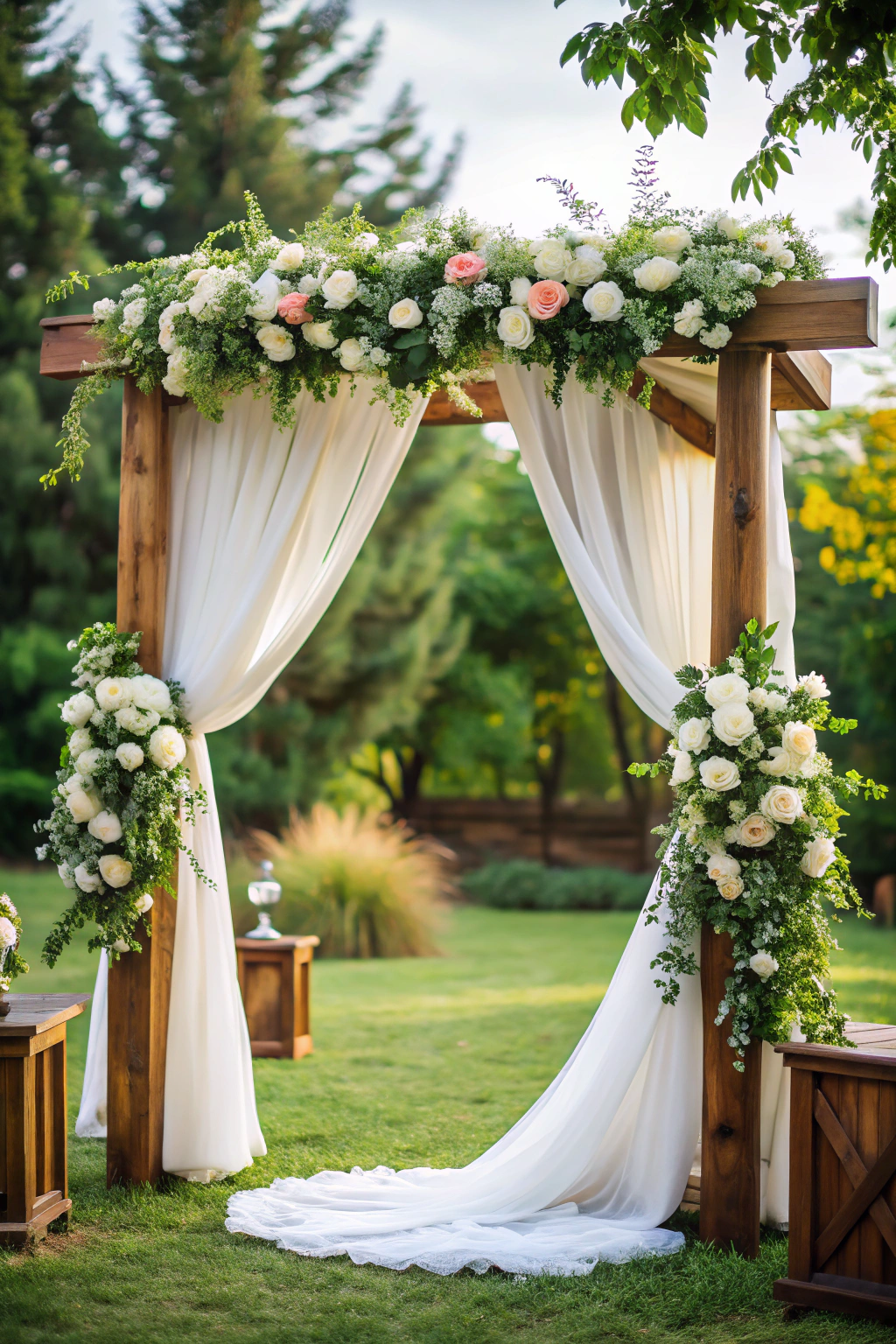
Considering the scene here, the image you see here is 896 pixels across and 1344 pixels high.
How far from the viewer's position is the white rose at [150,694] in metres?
4.09

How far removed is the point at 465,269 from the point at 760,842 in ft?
6.34

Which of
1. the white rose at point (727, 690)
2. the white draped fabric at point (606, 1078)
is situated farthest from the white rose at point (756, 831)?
the white draped fabric at point (606, 1078)

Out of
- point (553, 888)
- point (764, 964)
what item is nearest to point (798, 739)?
point (764, 964)

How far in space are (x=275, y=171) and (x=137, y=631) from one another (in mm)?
11522

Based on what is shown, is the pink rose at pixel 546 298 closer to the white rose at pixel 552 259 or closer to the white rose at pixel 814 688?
the white rose at pixel 552 259

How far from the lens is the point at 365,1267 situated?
3557 mm

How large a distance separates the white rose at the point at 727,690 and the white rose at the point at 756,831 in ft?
1.08

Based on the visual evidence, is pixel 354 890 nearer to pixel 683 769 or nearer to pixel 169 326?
pixel 169 326

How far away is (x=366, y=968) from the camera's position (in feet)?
29.6

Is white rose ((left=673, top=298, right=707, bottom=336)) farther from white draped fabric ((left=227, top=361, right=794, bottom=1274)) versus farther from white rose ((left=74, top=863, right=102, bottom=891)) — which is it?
A: white rose ((left=74, top=863, right=102, bottom=891))

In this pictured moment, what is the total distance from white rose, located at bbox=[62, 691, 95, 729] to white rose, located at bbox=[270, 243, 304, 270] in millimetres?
1554

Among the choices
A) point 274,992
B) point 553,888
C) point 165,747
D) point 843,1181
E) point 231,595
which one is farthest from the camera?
point 553,888

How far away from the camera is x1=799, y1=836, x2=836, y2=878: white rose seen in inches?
138

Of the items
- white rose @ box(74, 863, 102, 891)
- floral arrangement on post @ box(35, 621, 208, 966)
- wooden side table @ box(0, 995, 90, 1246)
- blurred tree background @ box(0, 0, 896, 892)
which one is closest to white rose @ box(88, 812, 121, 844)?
floral arrangement on post @ box(35, 621, 208, 966)
